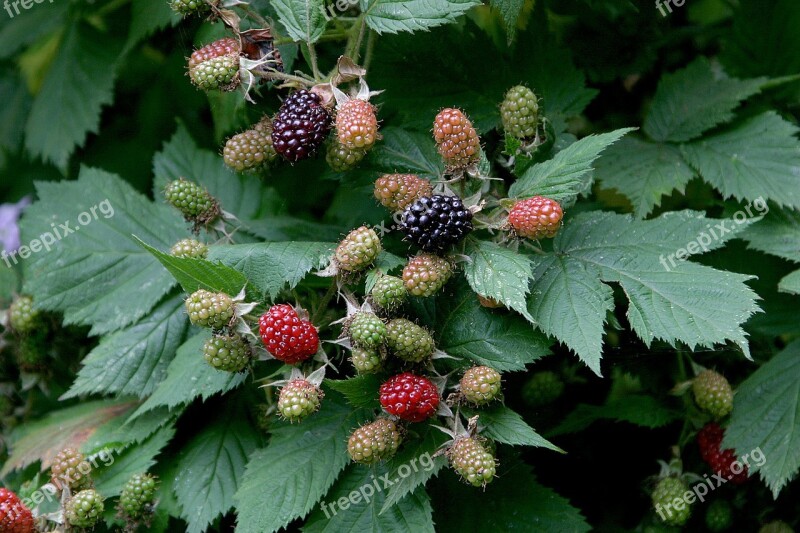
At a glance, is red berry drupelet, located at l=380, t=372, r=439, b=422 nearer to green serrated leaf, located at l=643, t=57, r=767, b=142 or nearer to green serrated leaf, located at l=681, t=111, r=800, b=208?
green serrated leaf, located at l=681, t=111, r=800, b=208

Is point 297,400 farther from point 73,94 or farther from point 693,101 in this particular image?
point 73,94

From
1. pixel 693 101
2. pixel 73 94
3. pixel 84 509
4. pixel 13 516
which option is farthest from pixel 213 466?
pixel 693 101

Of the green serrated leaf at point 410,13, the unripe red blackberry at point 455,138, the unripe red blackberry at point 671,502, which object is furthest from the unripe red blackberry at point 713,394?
the green serrated leaf at point 410,13

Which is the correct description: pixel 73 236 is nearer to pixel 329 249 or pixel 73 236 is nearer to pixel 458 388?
pixel 329 249

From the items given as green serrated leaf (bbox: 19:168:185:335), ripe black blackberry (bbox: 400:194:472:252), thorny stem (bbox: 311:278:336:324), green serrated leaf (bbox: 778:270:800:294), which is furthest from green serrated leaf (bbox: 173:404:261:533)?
green serrated leaf (bbox: 778:270:800:294)

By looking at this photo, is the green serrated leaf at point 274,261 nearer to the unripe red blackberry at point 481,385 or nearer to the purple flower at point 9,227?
the unripe red blackberry at point 481,385

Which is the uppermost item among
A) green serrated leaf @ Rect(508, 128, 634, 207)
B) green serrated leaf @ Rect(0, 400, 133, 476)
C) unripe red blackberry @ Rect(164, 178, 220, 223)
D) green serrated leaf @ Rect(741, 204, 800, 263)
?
unripe red blackberry @ Rect(164, 178, 220, 223)
